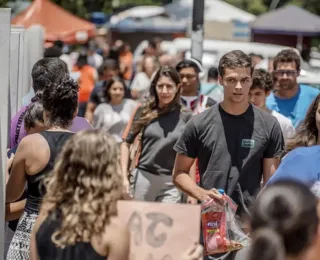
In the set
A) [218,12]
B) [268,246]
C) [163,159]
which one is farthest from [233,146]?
[218,12]

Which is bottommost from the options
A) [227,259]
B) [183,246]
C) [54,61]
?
[227,259]

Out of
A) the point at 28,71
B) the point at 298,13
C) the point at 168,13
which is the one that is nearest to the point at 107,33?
the point at 168,13

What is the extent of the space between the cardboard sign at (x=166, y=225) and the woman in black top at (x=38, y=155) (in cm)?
110

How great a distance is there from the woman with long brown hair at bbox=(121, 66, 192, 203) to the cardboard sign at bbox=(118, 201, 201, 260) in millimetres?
4239

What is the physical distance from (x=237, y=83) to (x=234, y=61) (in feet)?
0.56

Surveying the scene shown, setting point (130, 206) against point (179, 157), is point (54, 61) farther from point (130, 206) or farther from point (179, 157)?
point (130, 206)

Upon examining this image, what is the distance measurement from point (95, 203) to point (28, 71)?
7.12 meters

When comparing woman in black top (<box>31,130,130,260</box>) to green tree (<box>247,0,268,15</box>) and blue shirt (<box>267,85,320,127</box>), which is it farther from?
green tree (<box>247,0,268,15</box>)

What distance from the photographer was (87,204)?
4461 millimetres

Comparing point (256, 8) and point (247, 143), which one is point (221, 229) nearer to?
point (247, 143)

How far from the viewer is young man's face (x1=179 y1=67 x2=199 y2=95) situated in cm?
1056

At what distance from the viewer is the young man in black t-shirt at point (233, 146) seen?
6.95 meters

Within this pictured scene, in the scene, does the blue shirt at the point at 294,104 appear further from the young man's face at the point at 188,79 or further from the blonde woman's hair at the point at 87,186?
the blonde woman's hair at the point at 87,186

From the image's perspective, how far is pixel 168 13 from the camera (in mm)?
40125
